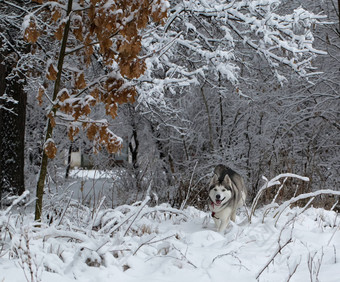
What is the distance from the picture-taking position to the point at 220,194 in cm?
489

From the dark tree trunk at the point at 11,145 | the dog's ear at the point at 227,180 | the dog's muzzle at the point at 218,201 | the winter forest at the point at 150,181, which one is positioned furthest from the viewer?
the dark tree trunk at the point at 11,145

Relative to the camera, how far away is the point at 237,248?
4.11 metres

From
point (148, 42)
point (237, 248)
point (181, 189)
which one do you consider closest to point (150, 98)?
point (148, 42)

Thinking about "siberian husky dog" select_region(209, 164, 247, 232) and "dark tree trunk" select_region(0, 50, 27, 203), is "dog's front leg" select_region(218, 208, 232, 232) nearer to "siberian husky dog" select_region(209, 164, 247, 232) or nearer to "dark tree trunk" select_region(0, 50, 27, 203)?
"siberian husky dog" select_region(209, 164, 247, 232)

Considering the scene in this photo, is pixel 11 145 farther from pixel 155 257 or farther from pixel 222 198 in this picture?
pixel 155 257

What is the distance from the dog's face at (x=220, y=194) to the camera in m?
4.89

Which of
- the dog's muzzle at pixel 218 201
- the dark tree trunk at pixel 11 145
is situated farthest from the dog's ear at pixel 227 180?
the dark tree trunk at pixel 11 145

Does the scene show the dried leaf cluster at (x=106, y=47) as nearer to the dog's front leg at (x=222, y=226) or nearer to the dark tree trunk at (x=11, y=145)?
the dog's front leg at (x=222, y=226)

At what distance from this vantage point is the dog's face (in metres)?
4.89

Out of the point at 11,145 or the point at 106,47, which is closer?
the point at 106,47

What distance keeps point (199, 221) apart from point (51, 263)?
2747 mm

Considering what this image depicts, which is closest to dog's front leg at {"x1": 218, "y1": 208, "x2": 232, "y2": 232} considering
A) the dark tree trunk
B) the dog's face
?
the dog's face

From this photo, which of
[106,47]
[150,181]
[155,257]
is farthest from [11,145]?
[155,257]

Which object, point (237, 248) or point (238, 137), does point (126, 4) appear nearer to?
point (237, 248)
